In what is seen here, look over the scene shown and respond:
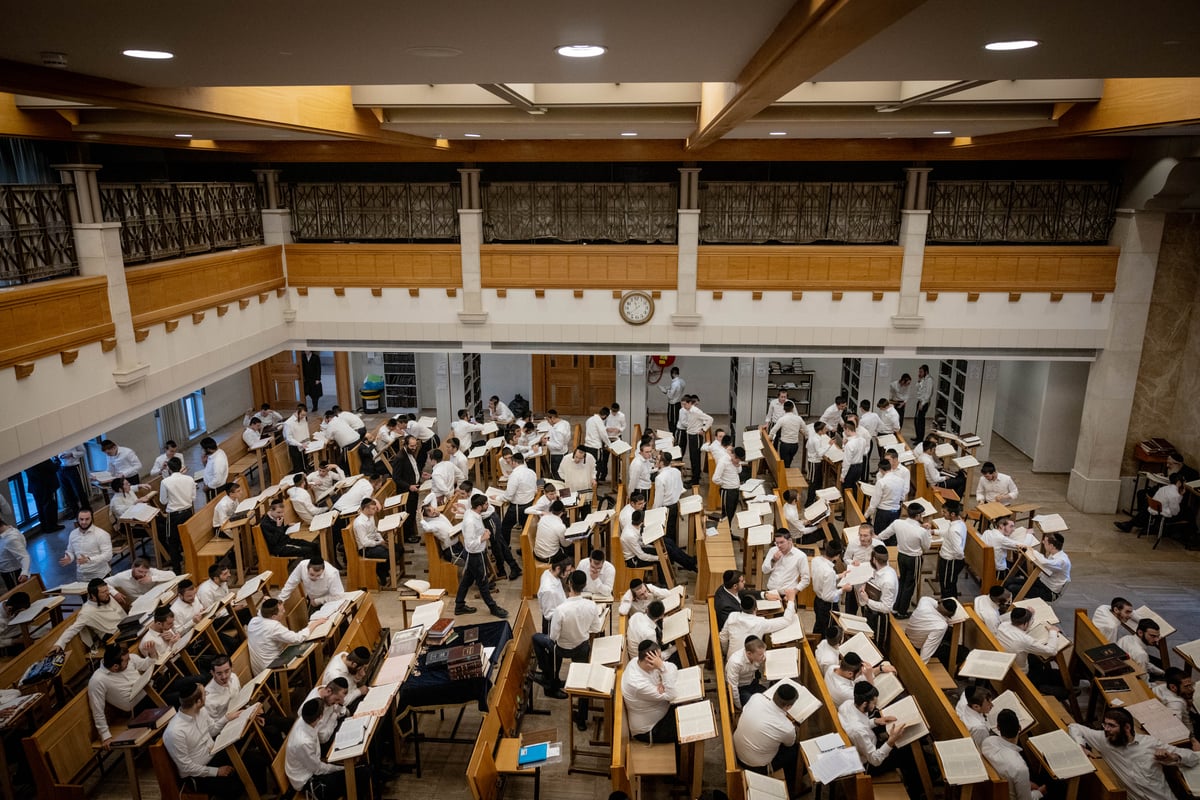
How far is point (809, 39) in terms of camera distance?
9.51 feet

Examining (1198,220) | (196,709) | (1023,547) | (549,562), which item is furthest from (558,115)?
(1198,220)

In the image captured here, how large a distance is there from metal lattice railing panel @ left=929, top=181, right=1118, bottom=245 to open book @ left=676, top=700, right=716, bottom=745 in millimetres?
10613

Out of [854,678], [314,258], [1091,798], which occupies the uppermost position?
[314,258]

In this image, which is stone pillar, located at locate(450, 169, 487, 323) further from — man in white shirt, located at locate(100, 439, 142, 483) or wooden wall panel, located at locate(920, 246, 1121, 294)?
wooden wall panel, located at locate(920, 246, 1121, 294)

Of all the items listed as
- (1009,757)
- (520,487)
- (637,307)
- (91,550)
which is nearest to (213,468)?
(91,550)

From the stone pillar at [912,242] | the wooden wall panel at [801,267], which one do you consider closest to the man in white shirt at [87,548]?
the wooden wall panel at [801,267]

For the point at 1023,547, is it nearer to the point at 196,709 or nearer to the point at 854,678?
the point at 854,678

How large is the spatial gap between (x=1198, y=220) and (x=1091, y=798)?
1051cm

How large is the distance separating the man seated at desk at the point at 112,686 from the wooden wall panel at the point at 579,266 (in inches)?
343

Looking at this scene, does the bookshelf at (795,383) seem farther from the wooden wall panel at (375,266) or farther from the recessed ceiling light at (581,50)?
the recessed ceiling light at (581,50)

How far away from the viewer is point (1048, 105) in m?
8.87

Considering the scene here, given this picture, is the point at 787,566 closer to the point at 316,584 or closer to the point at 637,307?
the point at 316,584

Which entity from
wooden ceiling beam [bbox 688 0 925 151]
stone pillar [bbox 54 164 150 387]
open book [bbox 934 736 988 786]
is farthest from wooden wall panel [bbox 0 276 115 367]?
open book [bbox 934 736 988 786]

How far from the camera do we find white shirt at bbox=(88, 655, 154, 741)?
6.94m
